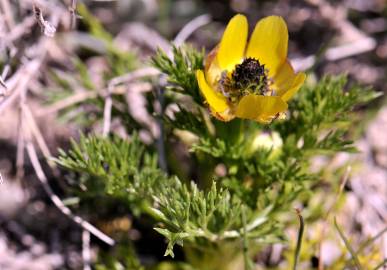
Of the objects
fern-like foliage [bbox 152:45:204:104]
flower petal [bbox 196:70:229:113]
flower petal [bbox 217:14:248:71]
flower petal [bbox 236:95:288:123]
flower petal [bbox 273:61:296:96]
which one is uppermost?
flower petal [bbox 217:14:248:71]

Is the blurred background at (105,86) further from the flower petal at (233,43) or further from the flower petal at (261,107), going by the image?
the flower petal at (261,107)

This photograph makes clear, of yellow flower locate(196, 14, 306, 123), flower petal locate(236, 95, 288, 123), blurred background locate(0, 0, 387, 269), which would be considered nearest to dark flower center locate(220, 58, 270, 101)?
yellow flower locate(196, 14, 306, 123)

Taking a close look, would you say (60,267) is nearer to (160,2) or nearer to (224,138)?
(224,138)

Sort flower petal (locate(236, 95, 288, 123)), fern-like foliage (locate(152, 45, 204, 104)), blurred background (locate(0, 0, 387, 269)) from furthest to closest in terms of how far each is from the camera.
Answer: blurred background (locate(0, 0, 387, 269)), fern-like foliage (locate(152, 45, 204, 104)), flower petal (locate(236, 95, 288, 123))

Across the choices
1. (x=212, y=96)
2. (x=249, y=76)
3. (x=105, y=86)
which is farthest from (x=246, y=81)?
(x=105, y=86)

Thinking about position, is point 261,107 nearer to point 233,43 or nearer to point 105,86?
point 233,43

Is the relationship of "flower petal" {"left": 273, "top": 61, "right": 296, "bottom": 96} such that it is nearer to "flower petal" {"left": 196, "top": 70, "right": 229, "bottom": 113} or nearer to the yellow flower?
the yellow flower

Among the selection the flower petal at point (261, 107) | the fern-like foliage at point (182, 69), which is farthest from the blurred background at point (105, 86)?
the flower petal at point (261, 107)

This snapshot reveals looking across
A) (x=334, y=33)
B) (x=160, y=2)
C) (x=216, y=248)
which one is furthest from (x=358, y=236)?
(x=160, y=2)
